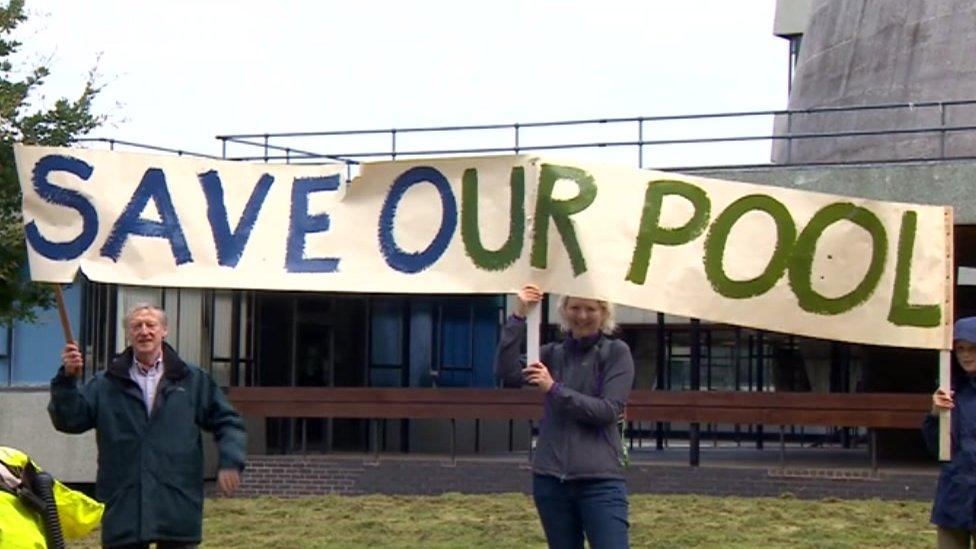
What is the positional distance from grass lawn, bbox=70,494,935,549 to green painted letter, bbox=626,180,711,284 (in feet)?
20.4

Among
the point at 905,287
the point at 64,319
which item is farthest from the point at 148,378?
the point at 905,287

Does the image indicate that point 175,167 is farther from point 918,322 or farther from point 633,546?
point 633,546

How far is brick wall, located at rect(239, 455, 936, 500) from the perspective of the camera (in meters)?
20.7

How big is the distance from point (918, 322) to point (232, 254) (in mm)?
3583

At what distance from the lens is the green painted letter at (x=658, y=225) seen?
9.09 metres


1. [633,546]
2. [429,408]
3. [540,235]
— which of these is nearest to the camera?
[540,235]

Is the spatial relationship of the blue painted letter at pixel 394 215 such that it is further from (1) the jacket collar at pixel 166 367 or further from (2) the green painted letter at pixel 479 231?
(1) the jacket collar at pixel 166 367

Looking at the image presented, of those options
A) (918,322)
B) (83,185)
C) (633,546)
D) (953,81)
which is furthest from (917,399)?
(83,185)

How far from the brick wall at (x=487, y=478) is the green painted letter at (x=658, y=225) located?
39.4 feet

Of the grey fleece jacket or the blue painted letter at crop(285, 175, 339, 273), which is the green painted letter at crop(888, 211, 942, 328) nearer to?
the grey fleece jacket

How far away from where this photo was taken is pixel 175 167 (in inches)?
377

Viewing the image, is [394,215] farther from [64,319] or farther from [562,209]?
[64,319]

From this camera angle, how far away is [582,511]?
794 centimetres

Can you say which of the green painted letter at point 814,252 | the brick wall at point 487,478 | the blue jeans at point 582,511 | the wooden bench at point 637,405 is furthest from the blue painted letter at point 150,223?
the wooden bench at point 637,405
